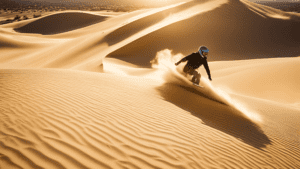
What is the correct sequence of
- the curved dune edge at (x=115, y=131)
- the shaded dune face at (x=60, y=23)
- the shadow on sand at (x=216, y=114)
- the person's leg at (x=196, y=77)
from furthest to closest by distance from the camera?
the shaded dune face at (x=60, y=23) < the person's leg at (x=196, y=77) < the shadow on sand at (x=216, y=114) < the curved dune edge at (x=115, y=131)

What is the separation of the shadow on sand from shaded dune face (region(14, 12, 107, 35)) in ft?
114

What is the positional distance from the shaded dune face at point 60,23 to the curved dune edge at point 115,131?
110ft

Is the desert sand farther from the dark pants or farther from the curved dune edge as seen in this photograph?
the dark pants

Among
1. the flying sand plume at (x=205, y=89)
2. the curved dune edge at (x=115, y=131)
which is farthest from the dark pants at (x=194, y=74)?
the curved dune edge at (x=115, y=131)

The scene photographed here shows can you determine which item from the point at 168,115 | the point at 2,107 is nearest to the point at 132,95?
the point at 168,115

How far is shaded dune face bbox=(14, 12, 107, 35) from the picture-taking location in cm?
3225

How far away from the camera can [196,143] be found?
10.4 feet

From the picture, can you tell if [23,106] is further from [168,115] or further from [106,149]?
[168,115]

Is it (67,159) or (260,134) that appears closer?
(67,159)

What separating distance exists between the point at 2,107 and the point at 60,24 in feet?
126

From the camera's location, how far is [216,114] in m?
5.12

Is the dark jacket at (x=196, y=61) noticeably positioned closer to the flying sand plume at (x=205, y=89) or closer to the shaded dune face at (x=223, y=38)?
the flying sand plume at (x=205, y=89)

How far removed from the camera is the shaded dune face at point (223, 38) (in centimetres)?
1587

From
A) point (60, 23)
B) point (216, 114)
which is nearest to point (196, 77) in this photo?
point (216, 114)
